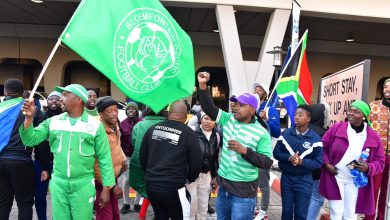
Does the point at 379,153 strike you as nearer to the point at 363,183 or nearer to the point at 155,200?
the point at 363,183

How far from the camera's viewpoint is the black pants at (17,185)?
3.63 m

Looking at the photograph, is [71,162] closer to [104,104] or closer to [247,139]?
[104,104]

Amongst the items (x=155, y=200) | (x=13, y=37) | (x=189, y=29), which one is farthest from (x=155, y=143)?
(x=13, y=37)

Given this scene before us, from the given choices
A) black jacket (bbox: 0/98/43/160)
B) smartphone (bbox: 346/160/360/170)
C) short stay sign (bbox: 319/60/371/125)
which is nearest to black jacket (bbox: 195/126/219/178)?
smartphone (bbox: 346/160/360/170)

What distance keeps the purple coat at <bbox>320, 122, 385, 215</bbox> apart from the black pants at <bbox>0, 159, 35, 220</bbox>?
3433 mm

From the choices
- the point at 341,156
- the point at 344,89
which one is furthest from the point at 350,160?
the point at 344,89

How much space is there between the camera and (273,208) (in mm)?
5820

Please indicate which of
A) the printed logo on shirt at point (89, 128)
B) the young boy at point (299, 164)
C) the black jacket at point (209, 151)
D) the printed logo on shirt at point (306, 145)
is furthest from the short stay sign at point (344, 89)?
the printed logo on shirt at point (89, 128)

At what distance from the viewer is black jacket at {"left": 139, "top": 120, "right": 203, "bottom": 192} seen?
3.30 meters

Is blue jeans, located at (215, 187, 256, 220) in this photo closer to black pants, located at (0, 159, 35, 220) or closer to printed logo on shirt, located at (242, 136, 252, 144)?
printed logo on shirt, located at (242, 136, 252, 144)

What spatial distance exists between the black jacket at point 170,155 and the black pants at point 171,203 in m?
0.05

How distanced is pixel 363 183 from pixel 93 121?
304 cm

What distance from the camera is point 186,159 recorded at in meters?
3.39

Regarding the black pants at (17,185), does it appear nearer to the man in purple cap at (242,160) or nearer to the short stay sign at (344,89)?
the man in purple cap at (242,160)
